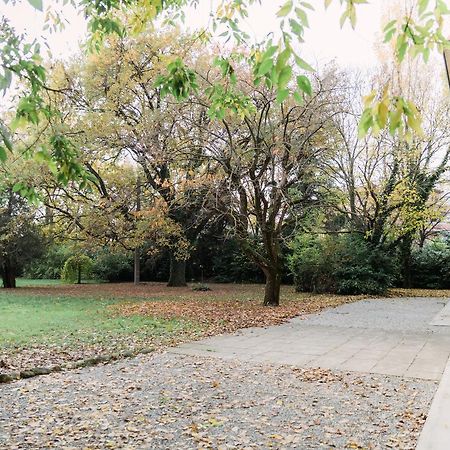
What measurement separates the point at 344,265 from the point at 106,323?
958 centimetres

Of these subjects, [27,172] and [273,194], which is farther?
[27,172]

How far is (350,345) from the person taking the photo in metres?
6.44

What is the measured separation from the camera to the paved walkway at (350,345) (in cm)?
525

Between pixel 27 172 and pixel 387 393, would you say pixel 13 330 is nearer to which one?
pixel 387 393

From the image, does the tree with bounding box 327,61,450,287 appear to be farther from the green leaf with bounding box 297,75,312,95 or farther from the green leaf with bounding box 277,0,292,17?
the green leaf with bounding box 277,0,292,17

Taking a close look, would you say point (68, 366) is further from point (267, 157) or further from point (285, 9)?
point (267, 157)

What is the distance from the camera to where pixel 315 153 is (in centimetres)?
1174

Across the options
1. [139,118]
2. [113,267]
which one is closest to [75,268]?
[113,267]

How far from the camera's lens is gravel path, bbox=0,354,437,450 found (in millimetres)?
3039

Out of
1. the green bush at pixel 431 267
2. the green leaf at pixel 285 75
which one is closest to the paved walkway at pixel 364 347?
the green leaf at pixel 285 75

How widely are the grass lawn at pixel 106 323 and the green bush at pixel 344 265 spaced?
2136 millimetres

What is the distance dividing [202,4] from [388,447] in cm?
403

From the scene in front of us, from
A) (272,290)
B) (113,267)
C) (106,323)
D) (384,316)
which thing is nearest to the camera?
(106,323)

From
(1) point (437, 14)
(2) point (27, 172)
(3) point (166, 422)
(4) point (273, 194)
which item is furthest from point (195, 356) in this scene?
(2) point (27, 172)
